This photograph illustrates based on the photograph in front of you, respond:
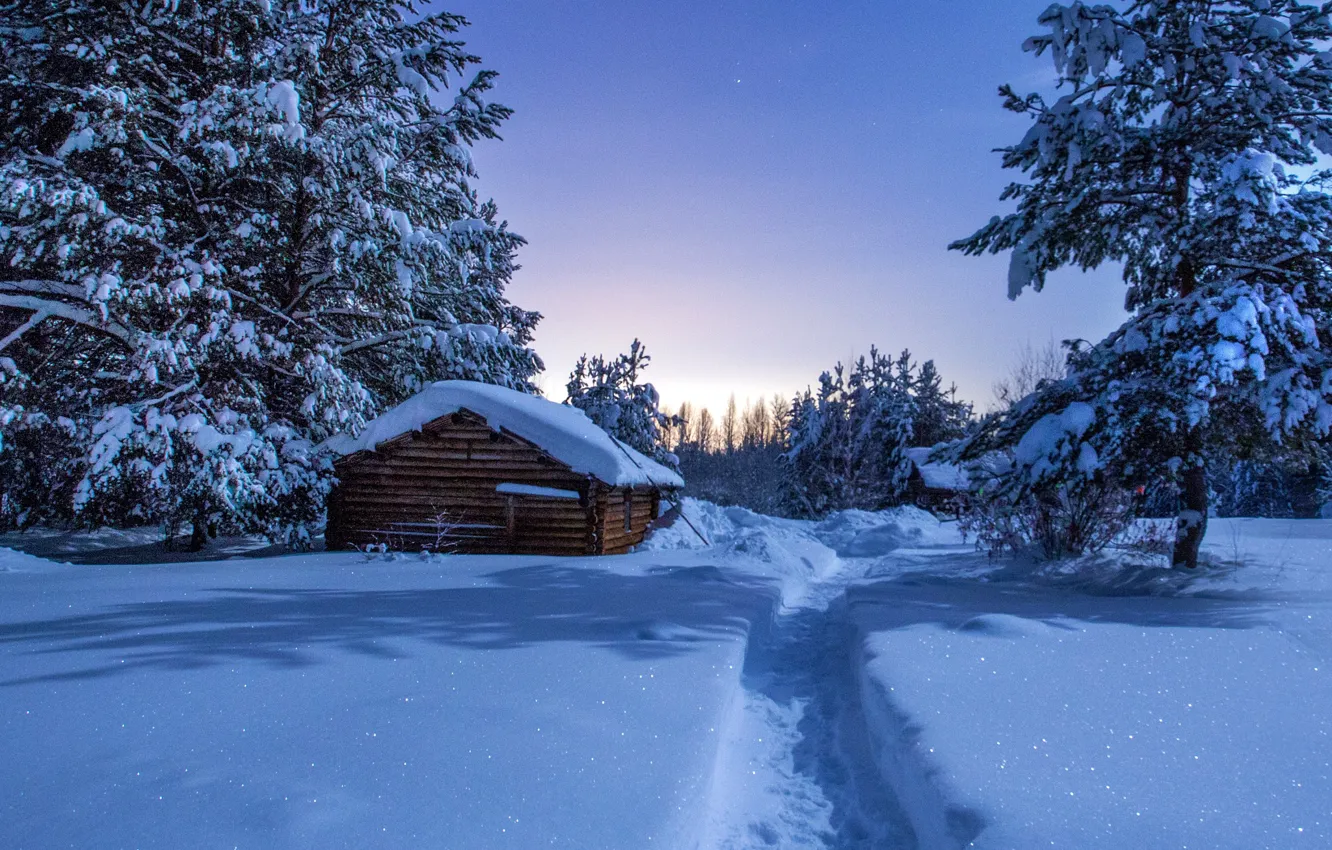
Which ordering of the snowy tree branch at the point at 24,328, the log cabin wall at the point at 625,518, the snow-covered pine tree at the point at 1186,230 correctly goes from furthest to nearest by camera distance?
1. the log cabin wall at the point at 625,518
2. the snowy tree branch at the point at 24,328
3. the snow-covered pine tree at the point at 1186,230

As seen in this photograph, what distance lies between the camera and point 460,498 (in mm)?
15555

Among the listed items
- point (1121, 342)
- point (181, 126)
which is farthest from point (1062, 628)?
point (181, 126)

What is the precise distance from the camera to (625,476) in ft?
49.4

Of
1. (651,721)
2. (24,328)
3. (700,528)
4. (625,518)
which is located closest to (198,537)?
(24,328)

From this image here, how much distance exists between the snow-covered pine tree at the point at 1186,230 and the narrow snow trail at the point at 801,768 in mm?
5257

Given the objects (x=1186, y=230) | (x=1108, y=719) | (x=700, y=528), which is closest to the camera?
(x=1108, y=719)

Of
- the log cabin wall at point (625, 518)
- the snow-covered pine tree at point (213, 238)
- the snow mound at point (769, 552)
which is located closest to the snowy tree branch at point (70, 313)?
the snow-covered pine tree at point (213, 238)

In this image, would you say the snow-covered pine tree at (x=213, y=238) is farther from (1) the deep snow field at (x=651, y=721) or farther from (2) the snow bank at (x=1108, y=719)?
(2) the snow bank at (x=1108, y=719)

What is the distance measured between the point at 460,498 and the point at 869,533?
544 inches

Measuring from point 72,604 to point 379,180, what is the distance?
Result: 11121 millimetres

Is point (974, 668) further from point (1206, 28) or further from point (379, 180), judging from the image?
point (379, 180)

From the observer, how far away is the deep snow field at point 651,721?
9.62ft

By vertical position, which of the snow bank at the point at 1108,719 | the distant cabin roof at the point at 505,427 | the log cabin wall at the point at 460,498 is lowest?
Result: the snow bank at the point at 1108,719

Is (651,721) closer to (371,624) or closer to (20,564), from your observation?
(371,624)
